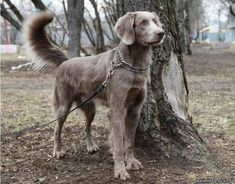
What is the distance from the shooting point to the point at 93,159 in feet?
18.4

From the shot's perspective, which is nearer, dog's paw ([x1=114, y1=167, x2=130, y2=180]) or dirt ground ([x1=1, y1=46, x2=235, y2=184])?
dog's paw ([x1=114, y1=167, x2=130, y2=180])

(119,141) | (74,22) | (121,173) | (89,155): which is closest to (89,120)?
(89,155)

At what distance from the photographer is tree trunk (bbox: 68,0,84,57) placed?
17.3 metres

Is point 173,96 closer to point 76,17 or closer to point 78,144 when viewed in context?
point 78,144

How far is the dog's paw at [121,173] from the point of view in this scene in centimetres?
482

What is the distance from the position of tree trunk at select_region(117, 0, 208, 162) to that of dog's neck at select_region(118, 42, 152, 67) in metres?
0.67

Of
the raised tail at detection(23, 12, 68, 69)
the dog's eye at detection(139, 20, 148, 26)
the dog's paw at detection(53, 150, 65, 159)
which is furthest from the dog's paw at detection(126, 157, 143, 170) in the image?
the raised tail at detection(23, 12, 68, 69)

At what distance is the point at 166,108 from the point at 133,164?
2.66 feet

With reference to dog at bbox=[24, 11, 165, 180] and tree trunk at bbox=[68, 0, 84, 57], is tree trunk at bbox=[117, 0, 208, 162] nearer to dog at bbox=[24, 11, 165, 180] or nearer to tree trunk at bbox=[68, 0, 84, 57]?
dog at bbox=[24, 11, 165, 180]

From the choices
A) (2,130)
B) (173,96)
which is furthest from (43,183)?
(2,130)

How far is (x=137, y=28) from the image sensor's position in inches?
183

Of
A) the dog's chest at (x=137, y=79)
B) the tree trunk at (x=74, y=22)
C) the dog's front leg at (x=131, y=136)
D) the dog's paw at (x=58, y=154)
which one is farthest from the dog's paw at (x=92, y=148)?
the tree trunk at (x=74, y=22)

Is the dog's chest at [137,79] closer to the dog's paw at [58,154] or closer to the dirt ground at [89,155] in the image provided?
the dirt ground at [89,155]

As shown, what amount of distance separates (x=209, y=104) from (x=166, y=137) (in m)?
5.07
